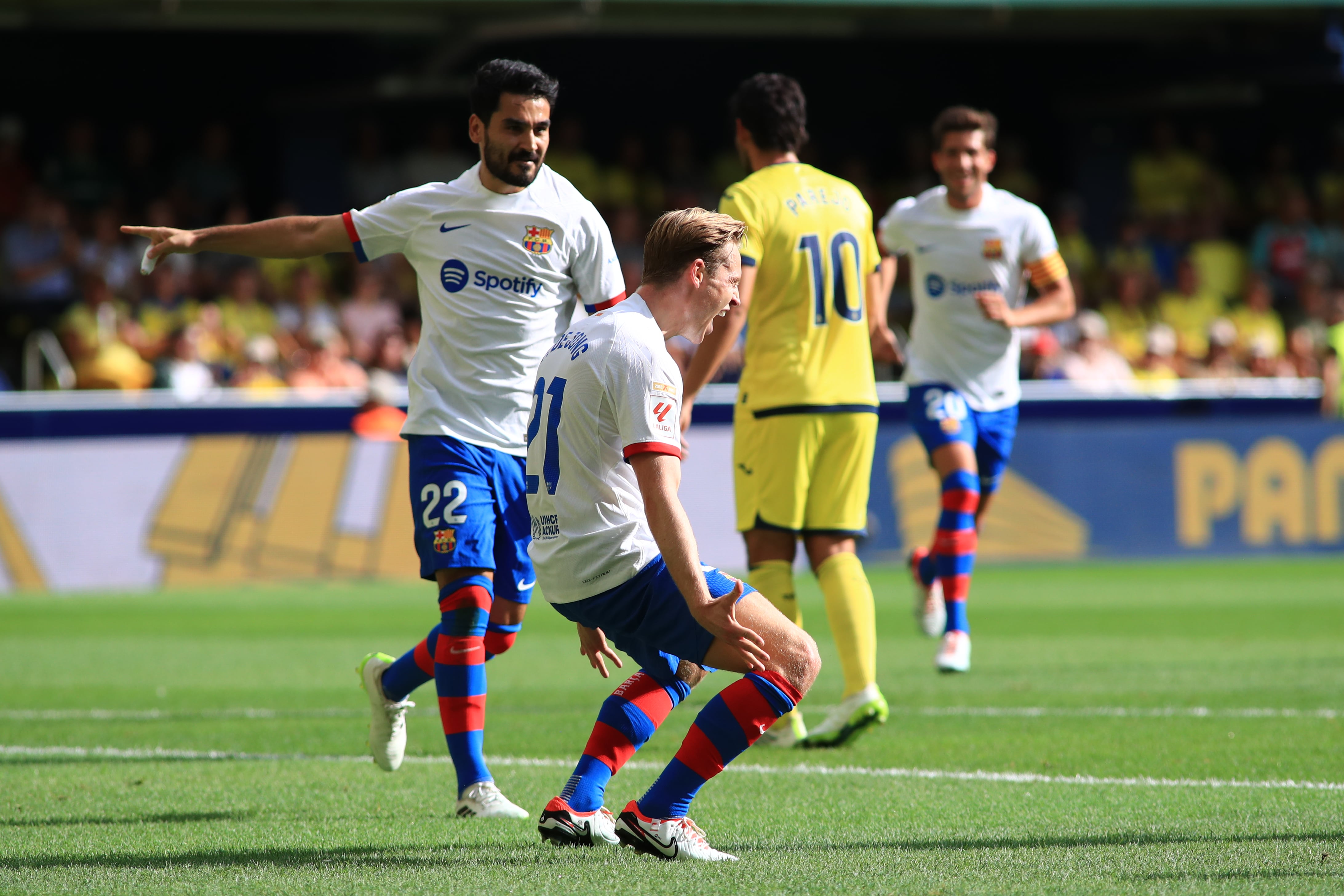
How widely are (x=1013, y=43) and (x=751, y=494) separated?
846 inches

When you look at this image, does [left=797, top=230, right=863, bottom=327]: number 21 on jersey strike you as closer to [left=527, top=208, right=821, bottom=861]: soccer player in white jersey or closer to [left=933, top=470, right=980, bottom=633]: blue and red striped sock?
[left=933, top=470, right=980, bottom=633]: blue and red striped sock

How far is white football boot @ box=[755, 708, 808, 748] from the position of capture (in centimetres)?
643

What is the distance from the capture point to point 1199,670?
28.4ft

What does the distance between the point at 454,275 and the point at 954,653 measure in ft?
12.3

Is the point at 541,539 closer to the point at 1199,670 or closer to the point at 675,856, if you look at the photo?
the point at 675,856

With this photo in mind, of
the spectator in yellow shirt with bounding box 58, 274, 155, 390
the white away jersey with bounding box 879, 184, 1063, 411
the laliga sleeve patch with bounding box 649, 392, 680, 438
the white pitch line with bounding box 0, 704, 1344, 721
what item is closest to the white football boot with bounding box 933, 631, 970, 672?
the white pitch line with bounding box 0, 704, 1344, 721

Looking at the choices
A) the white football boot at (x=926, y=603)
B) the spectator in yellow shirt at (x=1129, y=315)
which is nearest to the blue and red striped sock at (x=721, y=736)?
the white football boot at (x=926, y=603)

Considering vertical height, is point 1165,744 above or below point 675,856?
below

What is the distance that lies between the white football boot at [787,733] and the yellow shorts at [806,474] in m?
0.76

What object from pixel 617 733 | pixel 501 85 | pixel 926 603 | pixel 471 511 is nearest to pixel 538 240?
pixel 501 85

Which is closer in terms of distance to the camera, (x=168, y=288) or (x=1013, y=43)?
(x=168, y=288)

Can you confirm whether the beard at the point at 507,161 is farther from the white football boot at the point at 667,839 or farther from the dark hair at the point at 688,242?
the white football boot at the point at 667,839

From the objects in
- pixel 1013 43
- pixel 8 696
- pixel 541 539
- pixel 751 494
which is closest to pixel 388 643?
pixel 8 696

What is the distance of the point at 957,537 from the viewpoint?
824 cm
